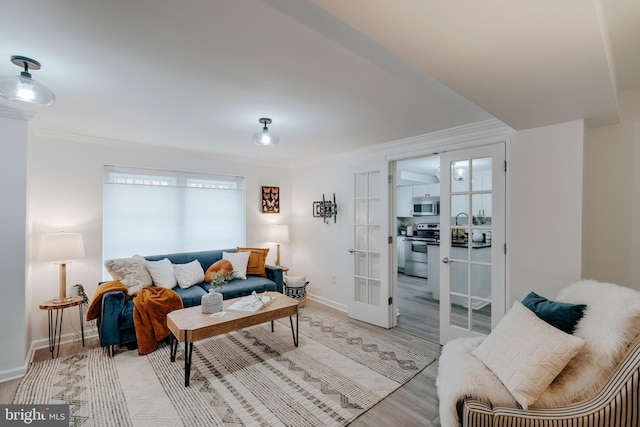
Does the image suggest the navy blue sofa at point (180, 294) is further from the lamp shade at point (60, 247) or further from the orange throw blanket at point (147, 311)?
the lamp shade at point (60, 247)

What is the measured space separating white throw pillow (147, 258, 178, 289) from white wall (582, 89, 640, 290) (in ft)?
13.6

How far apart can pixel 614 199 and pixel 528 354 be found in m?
1.68

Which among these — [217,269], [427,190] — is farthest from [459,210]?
[427,190]

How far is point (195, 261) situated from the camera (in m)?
3.87

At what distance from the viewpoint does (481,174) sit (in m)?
2.88

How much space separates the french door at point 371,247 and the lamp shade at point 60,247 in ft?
10.3

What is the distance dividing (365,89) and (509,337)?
187 cm

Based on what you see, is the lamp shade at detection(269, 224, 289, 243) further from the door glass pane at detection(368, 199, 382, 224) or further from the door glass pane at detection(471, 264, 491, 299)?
the door glass pane at detection(471, 264, 491, 299)

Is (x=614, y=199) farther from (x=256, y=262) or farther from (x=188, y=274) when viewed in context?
(x=188, y=274)

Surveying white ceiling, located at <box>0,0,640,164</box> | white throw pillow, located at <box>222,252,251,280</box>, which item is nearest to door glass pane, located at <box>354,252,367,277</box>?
white throw pillow, located at <box>222,252,251,280</box>

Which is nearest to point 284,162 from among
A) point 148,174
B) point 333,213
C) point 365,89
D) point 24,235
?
point 333,213

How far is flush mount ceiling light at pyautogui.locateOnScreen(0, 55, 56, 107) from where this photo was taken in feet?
5.45

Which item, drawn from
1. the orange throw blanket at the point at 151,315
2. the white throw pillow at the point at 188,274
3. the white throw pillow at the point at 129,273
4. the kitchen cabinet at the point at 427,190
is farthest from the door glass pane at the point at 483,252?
the kitchen cabinet at the point at 427,190

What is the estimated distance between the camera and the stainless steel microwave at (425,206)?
6387 millimetres
